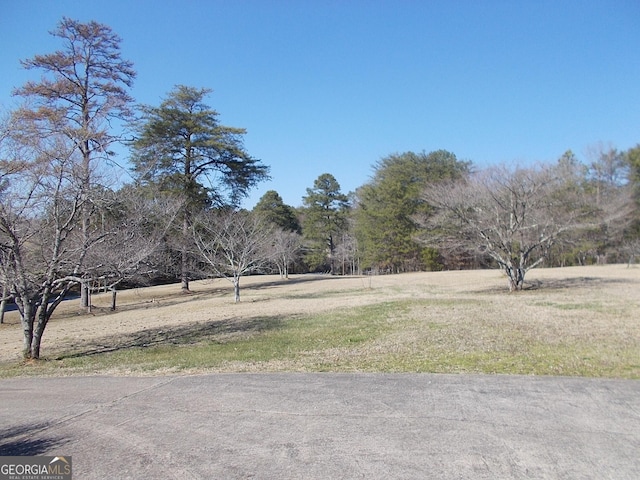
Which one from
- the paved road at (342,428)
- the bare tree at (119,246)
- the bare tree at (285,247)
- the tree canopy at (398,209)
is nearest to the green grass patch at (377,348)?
the paved road at (342,428)

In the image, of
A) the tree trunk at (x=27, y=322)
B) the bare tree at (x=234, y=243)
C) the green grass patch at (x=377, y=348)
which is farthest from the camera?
the bare tree at (x=234, y=243)

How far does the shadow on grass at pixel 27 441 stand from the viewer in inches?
143

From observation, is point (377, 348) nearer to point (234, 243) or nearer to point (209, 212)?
point (234, 243)

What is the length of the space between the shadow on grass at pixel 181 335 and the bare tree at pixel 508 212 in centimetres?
1052

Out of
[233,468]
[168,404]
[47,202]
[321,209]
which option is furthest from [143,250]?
[321,209]

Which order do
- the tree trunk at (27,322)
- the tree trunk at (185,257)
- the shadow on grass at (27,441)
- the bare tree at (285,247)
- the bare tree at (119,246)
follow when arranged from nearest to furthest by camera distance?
the shadow on grass at (27,441) < the tree trunk at (27,322) < the bare tree at (119,246) < the tree trunk at (185,257) < the bare tree at (285,247)

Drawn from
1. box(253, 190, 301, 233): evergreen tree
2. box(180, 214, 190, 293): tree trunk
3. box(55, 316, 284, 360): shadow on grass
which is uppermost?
box(253, 190, 301, 233): evergreen tree

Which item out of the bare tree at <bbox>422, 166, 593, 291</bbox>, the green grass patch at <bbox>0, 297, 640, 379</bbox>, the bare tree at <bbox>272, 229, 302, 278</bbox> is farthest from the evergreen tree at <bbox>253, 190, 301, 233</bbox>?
the green grass patch at <bbox>0, 297, 640, 379</bbox>

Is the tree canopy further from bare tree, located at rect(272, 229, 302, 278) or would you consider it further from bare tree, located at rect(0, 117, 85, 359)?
bare tree, located at rect(0, 117, 85, 359)

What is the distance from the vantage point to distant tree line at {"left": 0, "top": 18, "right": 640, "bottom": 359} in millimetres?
8961

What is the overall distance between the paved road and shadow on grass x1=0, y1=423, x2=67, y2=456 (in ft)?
0.04

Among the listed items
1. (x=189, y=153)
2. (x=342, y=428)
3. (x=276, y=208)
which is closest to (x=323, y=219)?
(x=276, y=208)

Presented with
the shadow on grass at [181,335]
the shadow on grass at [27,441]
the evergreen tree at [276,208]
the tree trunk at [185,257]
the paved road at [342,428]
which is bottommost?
the shadow on grass at [181,335]

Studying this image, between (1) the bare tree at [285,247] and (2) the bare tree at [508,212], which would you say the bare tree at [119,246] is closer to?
(2) the bare tree at [508,212]
